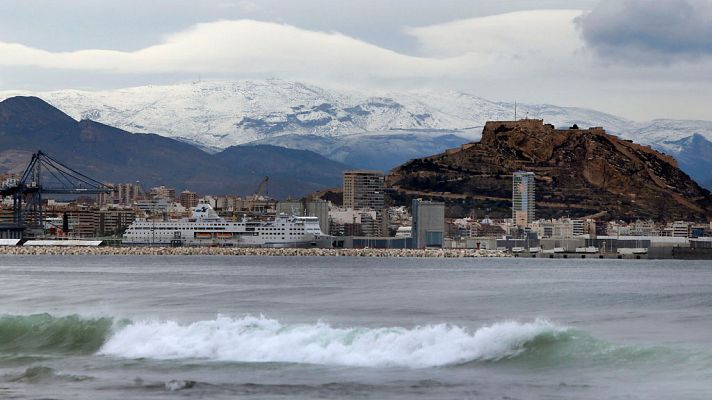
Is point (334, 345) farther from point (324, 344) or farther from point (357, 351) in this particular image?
point (357, 351)

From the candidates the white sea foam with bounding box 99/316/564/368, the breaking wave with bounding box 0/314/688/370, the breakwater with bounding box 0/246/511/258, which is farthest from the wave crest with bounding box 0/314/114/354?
the breakwater with bounding box 0/246/511/258

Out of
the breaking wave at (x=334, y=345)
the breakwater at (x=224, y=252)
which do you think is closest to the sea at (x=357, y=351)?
the breaking wave at (x=334, y=345)

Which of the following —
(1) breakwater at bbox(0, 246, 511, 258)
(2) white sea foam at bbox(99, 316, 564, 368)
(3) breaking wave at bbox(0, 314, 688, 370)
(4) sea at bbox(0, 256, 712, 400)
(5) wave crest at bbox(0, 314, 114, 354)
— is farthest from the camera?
(1) breakwater at bbox(0, 246, 511, 258)

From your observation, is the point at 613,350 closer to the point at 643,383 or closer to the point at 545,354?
the point at 545,354

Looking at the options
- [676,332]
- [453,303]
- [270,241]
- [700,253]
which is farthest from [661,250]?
[676,332]

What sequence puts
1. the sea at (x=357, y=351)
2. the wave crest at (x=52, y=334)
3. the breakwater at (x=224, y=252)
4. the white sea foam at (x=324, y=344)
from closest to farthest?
the sea at (x=357, y=351) < the white sea foam at (x=324, y=344) < the wave crest at (x=52, y=334) < the breakwater at (x=224, y=252)

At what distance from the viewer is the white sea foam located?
33438 millimetres

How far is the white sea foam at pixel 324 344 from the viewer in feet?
110

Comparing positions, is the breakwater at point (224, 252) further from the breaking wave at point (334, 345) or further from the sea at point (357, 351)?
the breaking wave at point (334, 345)

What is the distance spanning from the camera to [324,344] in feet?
115

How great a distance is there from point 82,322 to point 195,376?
11362 millimetres

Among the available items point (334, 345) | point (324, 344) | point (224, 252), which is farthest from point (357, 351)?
point (224, 252)

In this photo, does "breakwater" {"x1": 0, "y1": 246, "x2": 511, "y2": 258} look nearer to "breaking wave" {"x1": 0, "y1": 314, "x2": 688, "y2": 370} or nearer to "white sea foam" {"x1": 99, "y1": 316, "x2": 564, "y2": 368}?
"breaking wave" {"x1": 0, "y1": 314, "x2": 688, "y2": 370}

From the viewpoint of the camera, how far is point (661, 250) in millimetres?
176250
